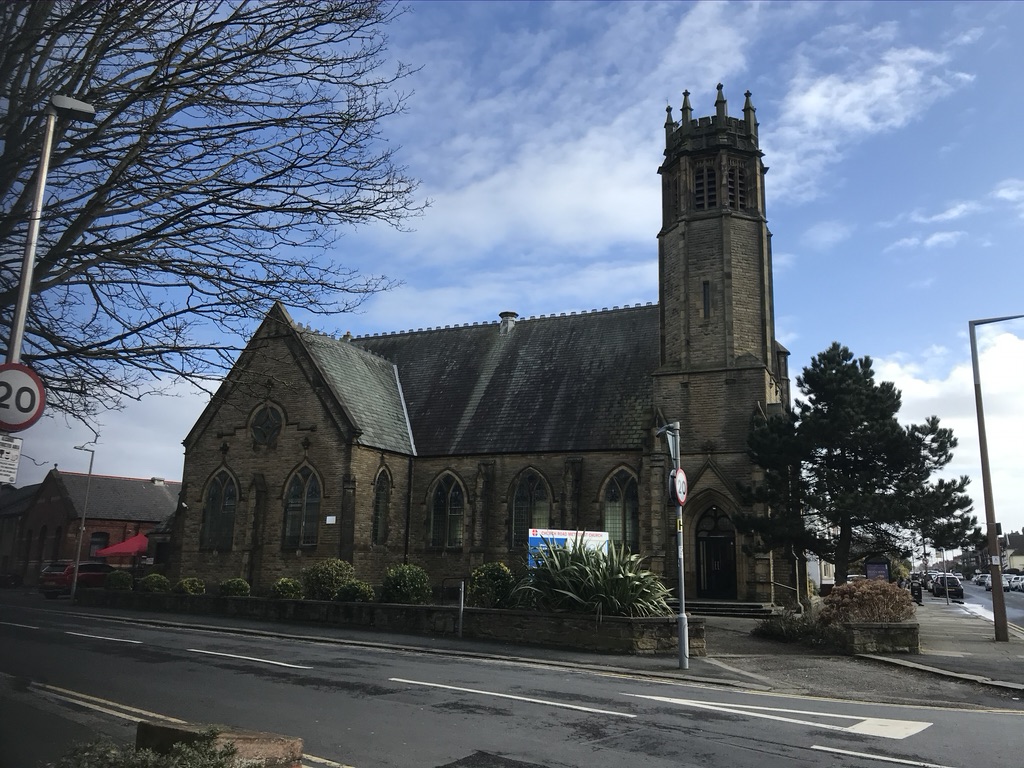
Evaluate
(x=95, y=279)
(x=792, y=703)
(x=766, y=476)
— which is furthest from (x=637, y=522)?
(x=95, y=279)

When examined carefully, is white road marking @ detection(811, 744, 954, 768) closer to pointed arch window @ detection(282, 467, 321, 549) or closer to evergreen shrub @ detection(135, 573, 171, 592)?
pointed arch window @ detection(282, 467, 321, 549)

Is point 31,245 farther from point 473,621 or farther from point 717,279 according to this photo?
point 717,279

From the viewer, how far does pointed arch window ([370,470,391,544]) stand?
3073 centimetres

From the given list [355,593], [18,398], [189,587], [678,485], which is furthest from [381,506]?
[18,398]

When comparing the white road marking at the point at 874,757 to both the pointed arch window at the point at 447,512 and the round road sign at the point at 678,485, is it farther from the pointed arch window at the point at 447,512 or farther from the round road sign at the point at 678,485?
the pointed arch window at the point at 447,512

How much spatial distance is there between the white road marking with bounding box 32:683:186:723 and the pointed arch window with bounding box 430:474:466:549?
2099 cm

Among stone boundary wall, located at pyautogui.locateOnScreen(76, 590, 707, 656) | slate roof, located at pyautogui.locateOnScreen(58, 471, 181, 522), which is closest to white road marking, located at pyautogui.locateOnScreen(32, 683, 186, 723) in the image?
stone boundary wall, located at pyautogui.locateOnScreen(76, 590, 707, 656)

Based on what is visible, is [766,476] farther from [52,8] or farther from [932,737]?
[52,8]

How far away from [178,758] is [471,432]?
26988 mm

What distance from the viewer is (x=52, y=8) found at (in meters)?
9.35

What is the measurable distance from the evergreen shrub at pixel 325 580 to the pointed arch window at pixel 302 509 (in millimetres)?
5995

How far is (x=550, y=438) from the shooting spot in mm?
30391

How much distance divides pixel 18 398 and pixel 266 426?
25.1 meters

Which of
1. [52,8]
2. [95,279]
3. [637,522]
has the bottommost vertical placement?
[637,522]
